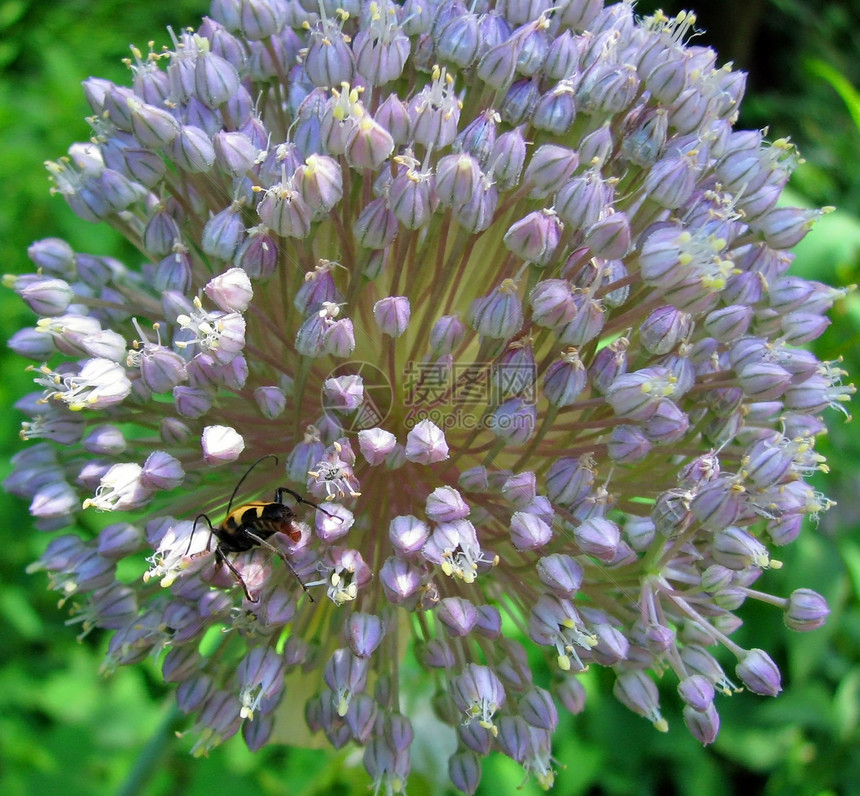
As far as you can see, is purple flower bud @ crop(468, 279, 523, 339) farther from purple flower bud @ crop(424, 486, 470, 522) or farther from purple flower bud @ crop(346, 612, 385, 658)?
purple flower bud @ crop(346, 612, 385, 658)

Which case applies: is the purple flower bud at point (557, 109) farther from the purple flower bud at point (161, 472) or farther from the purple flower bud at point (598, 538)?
the purple flower bud at point (161, 472)

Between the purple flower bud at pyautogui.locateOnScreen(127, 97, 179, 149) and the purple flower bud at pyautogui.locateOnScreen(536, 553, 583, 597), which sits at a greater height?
the purple flower bud at pyautogui.locateOnScreen(127, 97, 179, 149)

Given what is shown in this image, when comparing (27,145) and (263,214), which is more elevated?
(263,214)

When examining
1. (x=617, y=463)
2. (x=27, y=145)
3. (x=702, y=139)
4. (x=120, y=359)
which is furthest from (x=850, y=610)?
(x=27, y=145)

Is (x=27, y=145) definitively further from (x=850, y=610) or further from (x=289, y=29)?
(x=850, y=610)

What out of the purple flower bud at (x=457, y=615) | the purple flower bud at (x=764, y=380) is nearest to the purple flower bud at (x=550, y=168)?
the purple flower bud at (x=764, y=380)

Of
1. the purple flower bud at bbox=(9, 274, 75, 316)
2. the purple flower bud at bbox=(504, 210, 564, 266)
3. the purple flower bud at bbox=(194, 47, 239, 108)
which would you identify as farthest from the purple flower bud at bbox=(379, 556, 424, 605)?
the purple flower bud at bbox=(194, 47, 239, 108)

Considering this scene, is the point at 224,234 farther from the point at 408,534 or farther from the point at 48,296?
the point at 408,534

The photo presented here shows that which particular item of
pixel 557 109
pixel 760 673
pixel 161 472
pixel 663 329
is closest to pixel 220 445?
pixel 161 472
